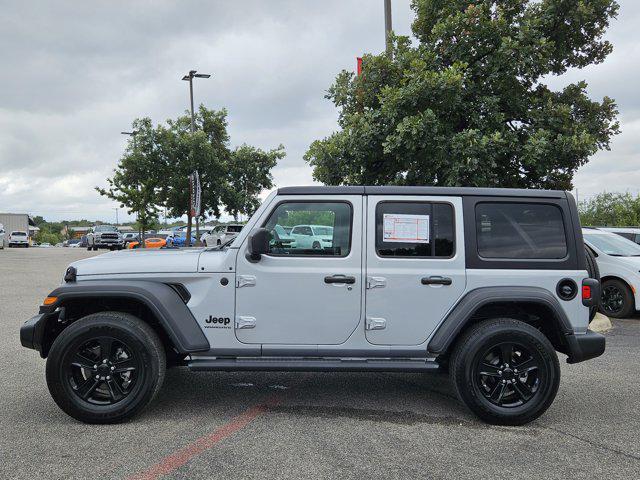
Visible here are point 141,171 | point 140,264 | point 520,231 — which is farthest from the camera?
point 141,171

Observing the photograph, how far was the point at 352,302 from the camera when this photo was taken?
4.14 metres

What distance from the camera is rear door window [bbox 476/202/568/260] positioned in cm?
428

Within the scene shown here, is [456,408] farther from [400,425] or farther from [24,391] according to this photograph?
[24,391]

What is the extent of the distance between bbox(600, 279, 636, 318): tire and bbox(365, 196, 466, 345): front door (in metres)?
6.44

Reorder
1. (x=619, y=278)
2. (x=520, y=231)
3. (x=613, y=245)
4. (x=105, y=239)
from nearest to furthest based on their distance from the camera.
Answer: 1. (x=520, y=231)
2. (x=619, y=278)
3. (x=613, y=245)
4. (x=105, y=239)

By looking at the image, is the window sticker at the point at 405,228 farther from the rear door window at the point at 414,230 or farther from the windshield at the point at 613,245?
the windshield at the point at 613,245

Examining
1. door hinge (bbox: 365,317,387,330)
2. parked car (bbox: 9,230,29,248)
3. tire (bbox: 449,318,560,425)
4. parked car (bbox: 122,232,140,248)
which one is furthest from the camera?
parked car (bbox: 9,230,29,248)

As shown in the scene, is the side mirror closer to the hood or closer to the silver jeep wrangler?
the silver jeep wrangler

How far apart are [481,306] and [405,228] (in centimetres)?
86

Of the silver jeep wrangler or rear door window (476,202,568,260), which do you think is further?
rear door window (476,202,568,260)

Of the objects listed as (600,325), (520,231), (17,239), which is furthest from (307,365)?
(17,239)

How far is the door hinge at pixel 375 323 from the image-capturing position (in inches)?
164

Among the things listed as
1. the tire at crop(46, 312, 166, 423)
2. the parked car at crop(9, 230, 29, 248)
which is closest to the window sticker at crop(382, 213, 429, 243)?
the tire at crop(46, 312, 166, 423)

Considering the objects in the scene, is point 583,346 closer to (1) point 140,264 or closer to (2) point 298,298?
(2) point 298,298
